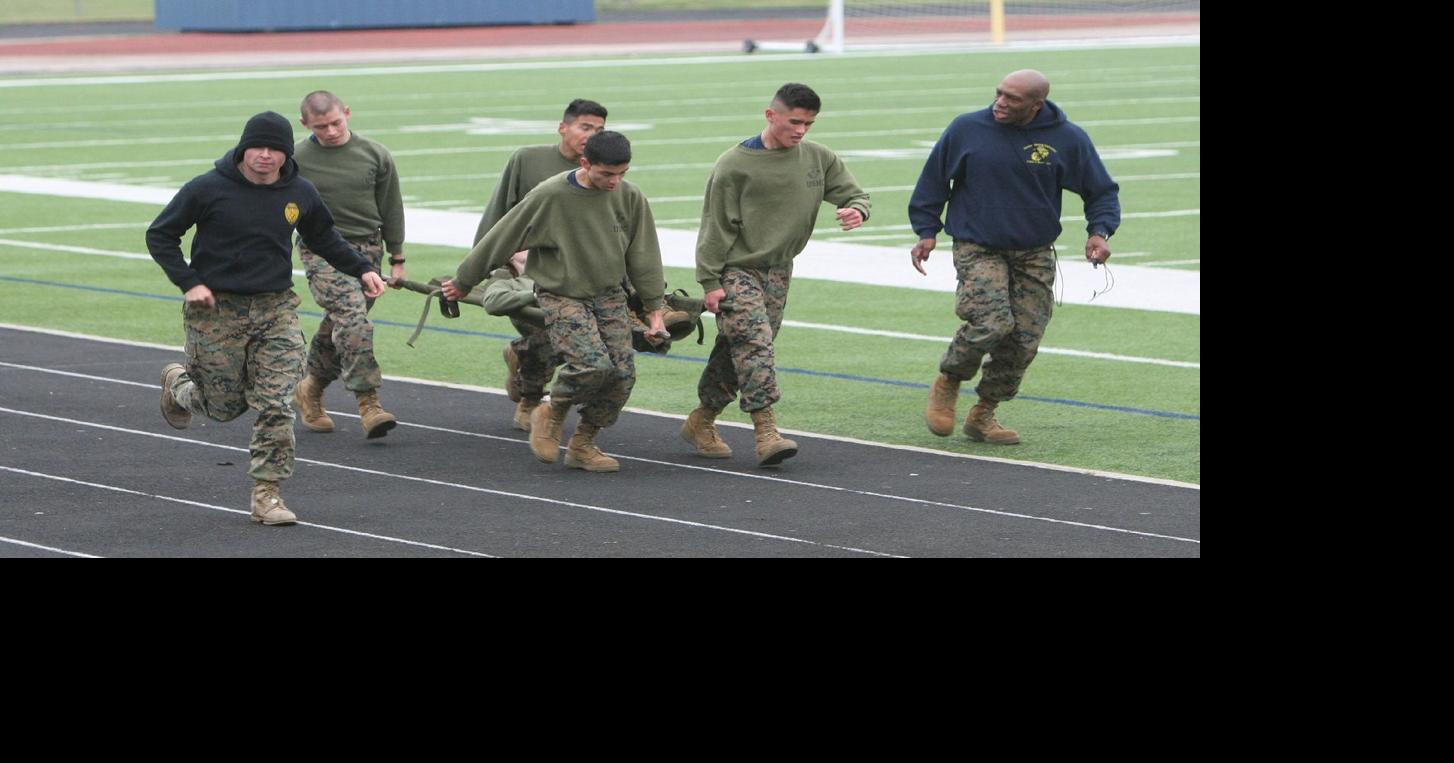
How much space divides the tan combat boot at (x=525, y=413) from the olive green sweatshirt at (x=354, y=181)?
1141 millimetres

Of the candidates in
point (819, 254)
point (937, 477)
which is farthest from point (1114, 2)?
point (937, 477)

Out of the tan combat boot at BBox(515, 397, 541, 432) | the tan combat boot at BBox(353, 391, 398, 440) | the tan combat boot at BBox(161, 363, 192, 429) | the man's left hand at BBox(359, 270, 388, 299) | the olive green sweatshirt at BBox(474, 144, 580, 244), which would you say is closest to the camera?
the man's left hand at BBox(359, 270, 388, 299)

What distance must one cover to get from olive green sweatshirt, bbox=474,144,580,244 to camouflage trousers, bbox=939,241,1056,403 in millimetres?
2036

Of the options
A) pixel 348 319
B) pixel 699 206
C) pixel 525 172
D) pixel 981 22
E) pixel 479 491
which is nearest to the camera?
pixel 479 491

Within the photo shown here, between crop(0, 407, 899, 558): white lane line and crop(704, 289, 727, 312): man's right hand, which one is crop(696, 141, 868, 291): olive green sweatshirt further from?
crop(0, 407, 899, 558): white lane line

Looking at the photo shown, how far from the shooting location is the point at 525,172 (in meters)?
11.8

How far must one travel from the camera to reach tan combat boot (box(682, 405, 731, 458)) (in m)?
11.8

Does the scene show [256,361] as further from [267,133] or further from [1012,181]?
[1012,181]

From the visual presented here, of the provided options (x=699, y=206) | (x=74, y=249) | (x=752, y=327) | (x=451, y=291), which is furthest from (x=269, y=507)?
(x=699, y=206)

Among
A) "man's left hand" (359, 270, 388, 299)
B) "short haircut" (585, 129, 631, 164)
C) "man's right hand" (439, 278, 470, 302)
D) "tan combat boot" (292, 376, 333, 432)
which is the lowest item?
"tan combat boot" (292, 376, 333, 432)

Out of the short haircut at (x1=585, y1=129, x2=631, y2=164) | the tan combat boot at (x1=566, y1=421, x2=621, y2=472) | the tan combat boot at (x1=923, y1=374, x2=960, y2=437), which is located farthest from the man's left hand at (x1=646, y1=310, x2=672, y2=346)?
the tan combat boot at (x1=923, y1=374, x2=960, y2=437)

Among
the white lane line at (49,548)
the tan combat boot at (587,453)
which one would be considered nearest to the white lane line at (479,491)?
the tan combat boot at (587,453)

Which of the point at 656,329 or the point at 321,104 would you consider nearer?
the point at 656,329

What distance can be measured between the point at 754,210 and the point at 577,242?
0.90 m
